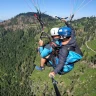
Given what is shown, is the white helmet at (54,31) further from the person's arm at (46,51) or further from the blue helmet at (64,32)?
the person's arm at (46,51)

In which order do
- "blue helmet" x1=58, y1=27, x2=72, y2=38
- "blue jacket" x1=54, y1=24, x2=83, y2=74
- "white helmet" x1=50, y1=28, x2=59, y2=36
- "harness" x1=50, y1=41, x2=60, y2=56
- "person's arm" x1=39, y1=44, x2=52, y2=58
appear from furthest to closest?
1. "person's arm" x1=39, y1=44, x2=52, y2=58
2. "harness" x1=50, y1=41, x2=60, y2=56
3. "white helmet" x1=50, y1=28, x2=59, y2=36
4. "blue helmet" x1=58, y1=27, x2=72, y2=38
5. "blue jacket" x1=54, y1=24, x2=83, y2=74

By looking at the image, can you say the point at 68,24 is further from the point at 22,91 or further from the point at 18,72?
the point at 18,72

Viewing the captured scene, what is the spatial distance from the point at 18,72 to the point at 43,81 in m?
28.1

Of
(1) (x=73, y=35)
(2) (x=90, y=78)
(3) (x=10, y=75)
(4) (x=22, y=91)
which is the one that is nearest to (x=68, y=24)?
(1) (x=73, y=35)

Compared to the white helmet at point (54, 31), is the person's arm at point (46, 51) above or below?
below

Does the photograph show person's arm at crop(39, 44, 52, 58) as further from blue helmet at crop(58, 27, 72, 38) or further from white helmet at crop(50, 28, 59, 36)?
blue helmet at crop(58, 27, 72, 38)

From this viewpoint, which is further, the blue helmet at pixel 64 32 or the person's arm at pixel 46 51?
the person's arm at pixel 46 51

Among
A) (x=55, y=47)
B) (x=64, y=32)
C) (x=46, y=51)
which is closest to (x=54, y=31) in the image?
(x=64, y=32)

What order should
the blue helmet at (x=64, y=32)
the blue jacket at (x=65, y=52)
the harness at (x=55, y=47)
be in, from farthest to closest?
the harness at (x=55, y=47)
the blue helmet at (x=64, y=32)
the blue jacket at (x=65, y=52)

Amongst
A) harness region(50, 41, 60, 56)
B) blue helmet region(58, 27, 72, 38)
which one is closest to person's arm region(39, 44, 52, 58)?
harness region(50, 41, 60, 56)

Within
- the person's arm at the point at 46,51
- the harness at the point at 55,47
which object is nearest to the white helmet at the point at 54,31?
the harness at the point at 55,47

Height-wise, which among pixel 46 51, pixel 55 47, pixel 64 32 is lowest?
pixel 46 51

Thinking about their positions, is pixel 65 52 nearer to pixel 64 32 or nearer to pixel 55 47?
pixel 55 47

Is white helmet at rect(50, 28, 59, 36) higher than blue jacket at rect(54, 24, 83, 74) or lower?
higher
